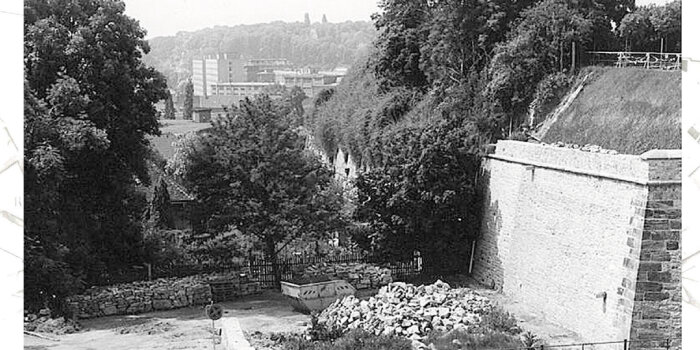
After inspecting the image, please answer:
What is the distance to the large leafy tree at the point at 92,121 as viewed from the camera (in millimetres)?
20203

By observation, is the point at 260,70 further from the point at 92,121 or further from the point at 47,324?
the point at 47,324

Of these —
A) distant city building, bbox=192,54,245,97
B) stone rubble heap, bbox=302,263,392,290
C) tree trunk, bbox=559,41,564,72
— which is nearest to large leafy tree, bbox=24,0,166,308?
stone rubble heap, bbox=302,263,392,290

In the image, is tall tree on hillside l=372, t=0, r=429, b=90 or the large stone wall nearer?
the large stone wall

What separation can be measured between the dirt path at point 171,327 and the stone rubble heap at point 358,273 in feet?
4.68

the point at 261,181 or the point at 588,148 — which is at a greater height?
the point at 588,148

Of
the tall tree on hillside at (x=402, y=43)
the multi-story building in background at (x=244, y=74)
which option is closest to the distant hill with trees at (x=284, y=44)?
the multi-story building in background at (x=244, y=74)

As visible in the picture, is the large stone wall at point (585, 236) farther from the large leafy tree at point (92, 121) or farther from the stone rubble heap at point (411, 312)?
the large leafy tree at point (92, 121)

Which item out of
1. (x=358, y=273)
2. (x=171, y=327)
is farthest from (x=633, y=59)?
(x=171, y=327)

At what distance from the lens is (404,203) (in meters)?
21.5

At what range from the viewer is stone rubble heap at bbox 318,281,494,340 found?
1633cm

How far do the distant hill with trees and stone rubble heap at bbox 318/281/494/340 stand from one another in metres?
107

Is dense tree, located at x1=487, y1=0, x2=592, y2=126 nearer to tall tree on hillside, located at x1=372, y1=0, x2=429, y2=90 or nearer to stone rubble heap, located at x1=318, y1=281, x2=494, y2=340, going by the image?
tall tree on hillside, located at x1=372, y1=0, x2=429, y2=90

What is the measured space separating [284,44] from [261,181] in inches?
4387

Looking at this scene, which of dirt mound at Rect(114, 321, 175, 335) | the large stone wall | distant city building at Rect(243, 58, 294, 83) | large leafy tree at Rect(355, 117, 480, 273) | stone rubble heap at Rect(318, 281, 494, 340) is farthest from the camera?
distant city building at Rect(243, 58, 294, 83)
